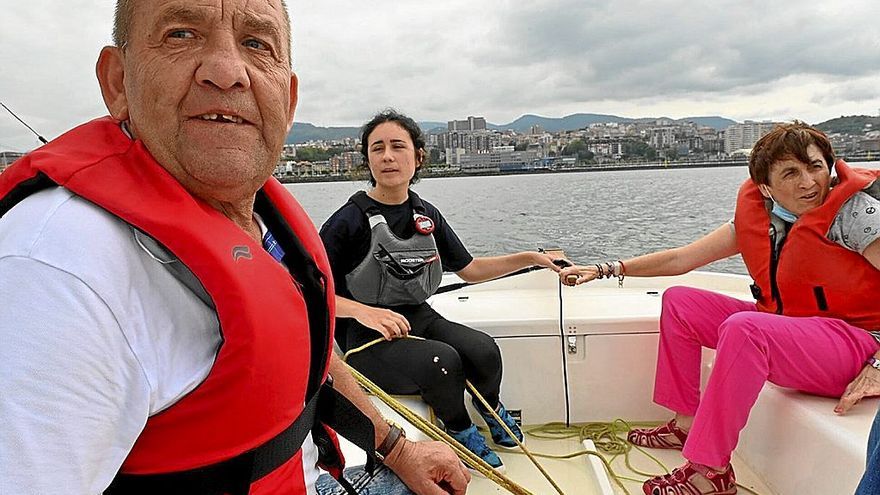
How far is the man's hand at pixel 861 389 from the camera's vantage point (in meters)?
1.74

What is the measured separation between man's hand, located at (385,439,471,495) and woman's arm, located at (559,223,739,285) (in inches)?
49.8

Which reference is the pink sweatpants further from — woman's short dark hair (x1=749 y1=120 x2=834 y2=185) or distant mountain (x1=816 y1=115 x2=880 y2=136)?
distant mountain (x1=816 y1=115 x2=880 y2=136)

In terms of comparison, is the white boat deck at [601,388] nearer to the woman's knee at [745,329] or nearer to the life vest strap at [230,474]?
the woman's knee at [745,329]

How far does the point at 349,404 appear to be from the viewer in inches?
47.9

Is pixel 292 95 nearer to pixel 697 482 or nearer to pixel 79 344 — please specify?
pixel 79 344

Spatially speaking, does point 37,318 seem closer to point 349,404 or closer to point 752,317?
point 349,404

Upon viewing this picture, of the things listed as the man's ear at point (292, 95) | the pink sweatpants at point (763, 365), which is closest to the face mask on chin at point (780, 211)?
the pink sweatpants at point (763, 365)

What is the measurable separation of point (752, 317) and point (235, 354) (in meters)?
1.58

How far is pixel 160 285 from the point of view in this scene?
762 mm

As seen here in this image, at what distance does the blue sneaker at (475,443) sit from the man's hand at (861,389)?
1.07m

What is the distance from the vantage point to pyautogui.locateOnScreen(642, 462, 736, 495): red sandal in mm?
1906

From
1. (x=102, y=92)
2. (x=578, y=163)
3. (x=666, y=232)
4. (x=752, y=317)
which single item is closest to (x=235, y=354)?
(x=102, y=92)

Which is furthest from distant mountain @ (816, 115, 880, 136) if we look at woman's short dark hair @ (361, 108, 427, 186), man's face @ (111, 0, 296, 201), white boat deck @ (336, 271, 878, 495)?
man's face @ (111, 0, 296, 201)

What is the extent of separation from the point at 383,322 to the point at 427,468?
2.66ft
